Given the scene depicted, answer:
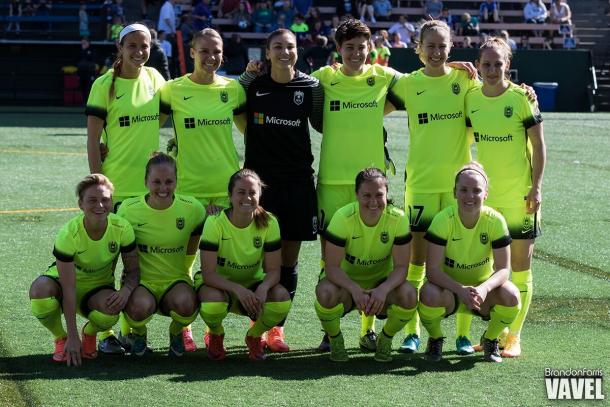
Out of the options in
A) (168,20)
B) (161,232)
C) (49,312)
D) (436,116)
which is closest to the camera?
(49,312)

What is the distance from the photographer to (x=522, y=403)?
17.3ft

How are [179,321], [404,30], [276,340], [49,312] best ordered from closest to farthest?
[49,312]
[179,321]
[276,340]
[404,30]

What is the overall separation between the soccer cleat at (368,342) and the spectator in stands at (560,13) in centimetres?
2335

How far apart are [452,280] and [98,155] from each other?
7.11 ft

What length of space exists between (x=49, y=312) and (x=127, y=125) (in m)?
1.21

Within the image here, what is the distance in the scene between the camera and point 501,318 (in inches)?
239

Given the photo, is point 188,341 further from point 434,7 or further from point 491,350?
point 434,7

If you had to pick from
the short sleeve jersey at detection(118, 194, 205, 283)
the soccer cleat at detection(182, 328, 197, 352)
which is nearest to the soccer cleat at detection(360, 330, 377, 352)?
the soccer cleat at detection(182, 328, 197, 352)

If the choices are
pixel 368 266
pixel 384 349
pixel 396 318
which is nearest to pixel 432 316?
pixel 396 318

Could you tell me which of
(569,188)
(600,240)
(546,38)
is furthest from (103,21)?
(600,240)

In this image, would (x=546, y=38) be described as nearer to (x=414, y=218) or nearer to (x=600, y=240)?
(x=600, y=240)

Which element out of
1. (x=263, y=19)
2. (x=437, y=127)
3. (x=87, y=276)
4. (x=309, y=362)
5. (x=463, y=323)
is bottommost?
(x=309, y=362)

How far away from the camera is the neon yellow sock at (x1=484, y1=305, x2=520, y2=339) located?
605 centimetres

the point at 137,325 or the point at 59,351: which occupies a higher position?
the point at 137,325
